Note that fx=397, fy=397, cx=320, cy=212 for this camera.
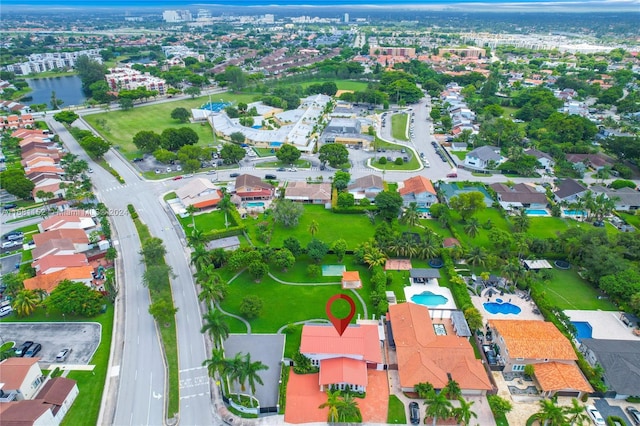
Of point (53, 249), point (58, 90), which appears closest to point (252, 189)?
point (53, 249)

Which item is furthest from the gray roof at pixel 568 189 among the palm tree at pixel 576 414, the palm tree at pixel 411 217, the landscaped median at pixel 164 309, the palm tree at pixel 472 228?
the landscaped median at pixel 164 309

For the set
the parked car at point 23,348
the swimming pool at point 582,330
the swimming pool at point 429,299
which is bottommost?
the swimming pool at point 582,330

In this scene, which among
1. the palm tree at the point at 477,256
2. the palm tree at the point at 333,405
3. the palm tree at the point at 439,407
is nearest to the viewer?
the palm tree at the point at 439,407

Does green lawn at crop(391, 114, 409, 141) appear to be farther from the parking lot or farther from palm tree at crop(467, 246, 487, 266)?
the parking lot

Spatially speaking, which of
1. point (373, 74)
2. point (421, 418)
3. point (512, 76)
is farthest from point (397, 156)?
point (512, 76)

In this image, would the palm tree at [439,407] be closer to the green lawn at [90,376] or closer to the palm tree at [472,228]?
the green lawn at [90,376]

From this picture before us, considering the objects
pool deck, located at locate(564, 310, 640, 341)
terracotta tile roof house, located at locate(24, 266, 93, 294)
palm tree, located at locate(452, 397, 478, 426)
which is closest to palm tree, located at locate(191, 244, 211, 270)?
terracotta tile roof house, located at locate(24, 266, 93, 294)

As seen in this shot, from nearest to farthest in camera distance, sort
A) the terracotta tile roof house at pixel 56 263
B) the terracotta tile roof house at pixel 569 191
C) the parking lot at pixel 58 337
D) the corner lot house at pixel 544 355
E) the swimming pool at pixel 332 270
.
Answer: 1. the corner lot house at pixel 544 355
2. the parking lot at pixel 58 337
3. the terracotta tile roof house at pixel 56 263
4. the swimming pool at pixel 332 270
5. the terracotta tile roof house at pixel 569 191

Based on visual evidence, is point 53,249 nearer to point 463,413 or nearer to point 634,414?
point 463,413
